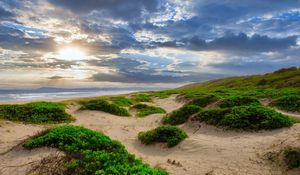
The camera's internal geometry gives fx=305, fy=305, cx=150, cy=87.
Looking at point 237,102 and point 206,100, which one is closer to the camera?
point 237,102

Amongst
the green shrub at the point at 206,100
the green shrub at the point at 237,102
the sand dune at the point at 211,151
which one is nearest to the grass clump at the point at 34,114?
the sand dune at the point at 211,151

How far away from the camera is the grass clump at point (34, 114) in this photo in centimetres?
2414

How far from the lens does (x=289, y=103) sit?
27.8 meters

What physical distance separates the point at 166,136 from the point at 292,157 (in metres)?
6.63

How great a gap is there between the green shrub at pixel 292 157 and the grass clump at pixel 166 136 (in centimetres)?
552

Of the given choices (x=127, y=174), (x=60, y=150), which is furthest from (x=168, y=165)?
(x=60, y=150)

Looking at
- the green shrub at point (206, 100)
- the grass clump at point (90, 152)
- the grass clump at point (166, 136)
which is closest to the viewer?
the grass clump at point (90, 152)

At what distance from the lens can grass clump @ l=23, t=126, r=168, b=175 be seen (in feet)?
33.4

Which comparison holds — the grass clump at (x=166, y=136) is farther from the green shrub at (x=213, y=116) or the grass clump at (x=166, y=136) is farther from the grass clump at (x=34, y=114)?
the grass clump at (x=34, y=114)

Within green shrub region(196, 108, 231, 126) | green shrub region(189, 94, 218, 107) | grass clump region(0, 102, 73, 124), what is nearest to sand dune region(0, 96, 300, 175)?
green shrub region(196, 108, 231, 126)

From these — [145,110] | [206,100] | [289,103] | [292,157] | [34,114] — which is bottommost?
[292,157]

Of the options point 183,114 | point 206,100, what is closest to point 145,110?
point 206,100

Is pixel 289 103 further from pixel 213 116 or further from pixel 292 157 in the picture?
pixel 292 157

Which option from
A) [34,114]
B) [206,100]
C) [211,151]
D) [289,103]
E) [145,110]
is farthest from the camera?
[145,110]
